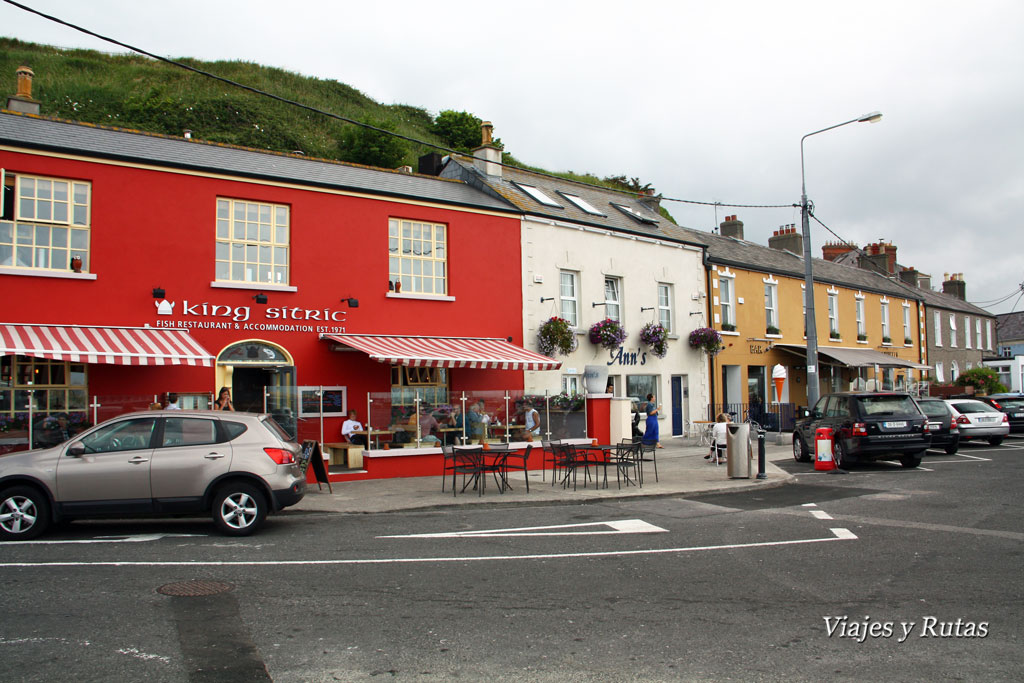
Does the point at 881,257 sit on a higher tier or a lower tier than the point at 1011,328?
higher

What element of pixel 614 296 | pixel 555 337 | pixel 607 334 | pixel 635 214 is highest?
pixel 635 214

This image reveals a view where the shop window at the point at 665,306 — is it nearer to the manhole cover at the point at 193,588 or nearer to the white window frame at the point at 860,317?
the white window frame at the point at 860,317

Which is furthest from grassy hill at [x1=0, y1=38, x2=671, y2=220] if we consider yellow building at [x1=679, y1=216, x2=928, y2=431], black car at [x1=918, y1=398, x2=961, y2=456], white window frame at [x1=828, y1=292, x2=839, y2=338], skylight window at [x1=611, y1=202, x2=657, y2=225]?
black car at [x1=918, y1=398, x2=961, y2=456]

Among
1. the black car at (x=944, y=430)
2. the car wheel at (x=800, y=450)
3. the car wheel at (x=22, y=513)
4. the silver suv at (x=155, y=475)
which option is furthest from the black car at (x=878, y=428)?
the car wheel at (x=22, y=513)

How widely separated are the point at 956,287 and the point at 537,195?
36949 mm

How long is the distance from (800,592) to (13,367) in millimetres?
12641

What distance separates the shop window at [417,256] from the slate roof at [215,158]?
69 cm

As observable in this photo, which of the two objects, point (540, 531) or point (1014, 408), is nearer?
point (540, 531)

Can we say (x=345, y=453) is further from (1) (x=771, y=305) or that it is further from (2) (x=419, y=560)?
(1) (x=771, y=305)

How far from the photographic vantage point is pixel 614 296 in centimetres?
2245

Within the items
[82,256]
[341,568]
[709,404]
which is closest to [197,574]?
[341,568]

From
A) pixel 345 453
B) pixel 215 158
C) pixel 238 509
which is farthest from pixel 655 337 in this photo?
pixel 238 509

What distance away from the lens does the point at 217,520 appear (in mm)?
9453

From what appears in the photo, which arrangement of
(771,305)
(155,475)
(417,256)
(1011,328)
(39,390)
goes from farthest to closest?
1. (1011,328)
2. (771,305)
3. (417,256)
4. (39,390)
5. (155,475)
